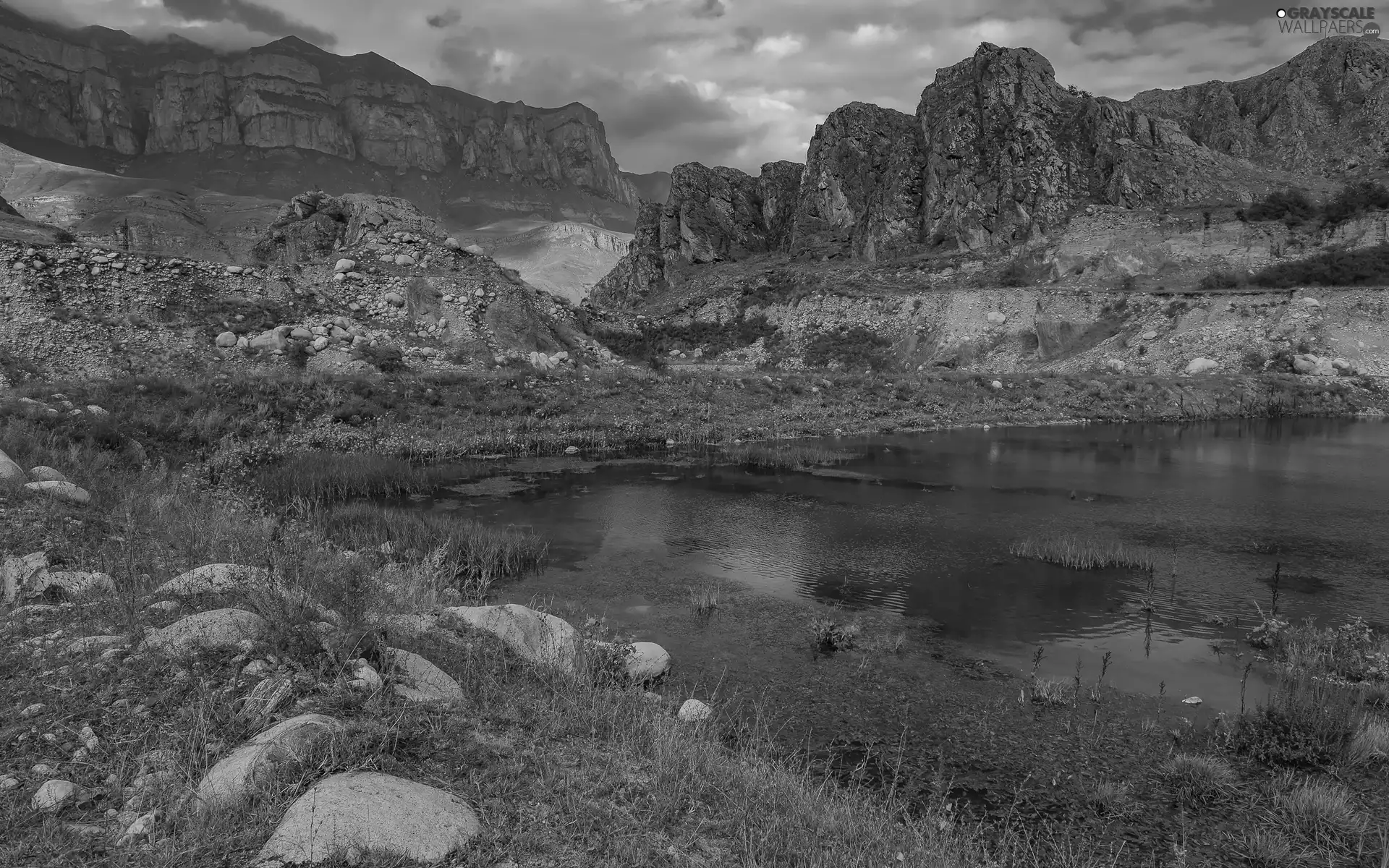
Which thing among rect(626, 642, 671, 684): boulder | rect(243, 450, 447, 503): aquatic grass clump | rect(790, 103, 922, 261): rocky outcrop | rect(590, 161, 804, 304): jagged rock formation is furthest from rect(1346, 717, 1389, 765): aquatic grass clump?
rect(590, 161, 804, 304): jagged rock formation

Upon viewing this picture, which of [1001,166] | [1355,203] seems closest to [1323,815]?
[1355,203]

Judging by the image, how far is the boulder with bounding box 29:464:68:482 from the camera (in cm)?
1227

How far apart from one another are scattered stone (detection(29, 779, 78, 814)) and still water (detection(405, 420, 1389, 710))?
10.3 m

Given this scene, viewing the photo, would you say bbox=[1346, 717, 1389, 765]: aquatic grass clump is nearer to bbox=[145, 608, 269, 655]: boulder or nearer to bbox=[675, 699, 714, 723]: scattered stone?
bbox=[675, 699, 714, 723]: scattered stone

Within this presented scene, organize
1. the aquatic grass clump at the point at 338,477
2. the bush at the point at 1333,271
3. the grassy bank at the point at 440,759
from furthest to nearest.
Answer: the bush at the point at 1333,271, the aquatic grass clump at the point at 338,477, the grassy bank at the point at 440,759

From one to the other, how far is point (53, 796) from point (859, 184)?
110 metres

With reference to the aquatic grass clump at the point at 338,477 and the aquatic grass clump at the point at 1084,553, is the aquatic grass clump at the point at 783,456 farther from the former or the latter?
the aquatic grass clump at the point at 1084,553

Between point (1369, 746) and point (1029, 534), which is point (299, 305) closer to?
point (1029, 534)

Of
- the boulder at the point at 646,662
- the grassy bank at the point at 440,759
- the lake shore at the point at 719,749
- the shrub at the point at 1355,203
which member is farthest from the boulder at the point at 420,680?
the shrub at the point at 1355,203

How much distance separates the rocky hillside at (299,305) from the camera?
31.2 metres

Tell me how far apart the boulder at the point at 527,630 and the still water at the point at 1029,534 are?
→ 5196 mm

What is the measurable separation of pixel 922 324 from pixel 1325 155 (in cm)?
7624

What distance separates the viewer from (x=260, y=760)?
453 centimetres

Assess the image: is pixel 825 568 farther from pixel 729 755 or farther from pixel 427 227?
pixel 427 227
